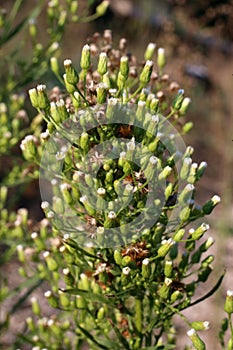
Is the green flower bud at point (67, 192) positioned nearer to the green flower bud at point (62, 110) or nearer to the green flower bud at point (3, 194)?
the green flower bud at point (62, 110)

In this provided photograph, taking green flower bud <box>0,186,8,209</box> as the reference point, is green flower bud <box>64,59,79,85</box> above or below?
above

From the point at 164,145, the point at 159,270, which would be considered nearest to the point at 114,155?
the point at 164,145

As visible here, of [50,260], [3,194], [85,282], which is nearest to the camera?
[85,282]

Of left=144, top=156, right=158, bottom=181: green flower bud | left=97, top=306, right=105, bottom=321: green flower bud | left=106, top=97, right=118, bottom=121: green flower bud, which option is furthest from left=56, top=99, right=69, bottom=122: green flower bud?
left=97, top=306, right=105, bottom=321: green flower bud

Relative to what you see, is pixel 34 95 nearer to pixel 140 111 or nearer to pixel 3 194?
pixel 140 111

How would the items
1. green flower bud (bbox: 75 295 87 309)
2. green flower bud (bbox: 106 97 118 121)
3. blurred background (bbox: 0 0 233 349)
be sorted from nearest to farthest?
green flower bud (bbox: 106 97 118 121), green flower bud (bbox: 75 295 87 309), blurred background (bbox: 0 0 233 349)

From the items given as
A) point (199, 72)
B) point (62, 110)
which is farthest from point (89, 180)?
point (199, 72)

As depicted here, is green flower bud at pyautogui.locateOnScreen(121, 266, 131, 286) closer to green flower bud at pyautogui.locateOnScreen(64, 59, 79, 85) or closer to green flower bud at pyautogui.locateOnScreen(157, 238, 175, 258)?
green flower bud at pyautogui.locateOnScreen(157, 238, 175, 258)
